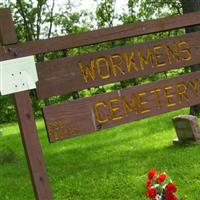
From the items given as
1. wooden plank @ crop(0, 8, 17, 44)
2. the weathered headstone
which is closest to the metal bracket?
wooden plank @ crop(0, 8, 17, 44)

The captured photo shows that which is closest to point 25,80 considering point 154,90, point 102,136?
point 154,90

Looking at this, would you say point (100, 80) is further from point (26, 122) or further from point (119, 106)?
point (26, 122)

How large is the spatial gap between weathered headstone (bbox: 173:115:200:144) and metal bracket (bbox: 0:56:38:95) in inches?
265

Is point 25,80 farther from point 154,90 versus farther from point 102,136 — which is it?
point 102,136

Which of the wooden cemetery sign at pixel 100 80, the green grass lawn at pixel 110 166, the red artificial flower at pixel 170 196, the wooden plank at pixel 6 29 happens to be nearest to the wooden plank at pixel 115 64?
the wooden cemetery sign at pixel 100 80

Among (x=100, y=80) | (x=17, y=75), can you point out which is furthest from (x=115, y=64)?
(x=17, y=75)

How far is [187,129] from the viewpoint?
11.2 metres

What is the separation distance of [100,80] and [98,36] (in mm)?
419

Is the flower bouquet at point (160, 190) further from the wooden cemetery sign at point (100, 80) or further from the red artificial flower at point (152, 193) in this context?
the wooden cemetery sign at point (100, 80)

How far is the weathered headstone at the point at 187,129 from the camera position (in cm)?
1119

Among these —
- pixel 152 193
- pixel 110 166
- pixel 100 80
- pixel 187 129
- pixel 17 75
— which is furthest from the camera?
pixel 187 129

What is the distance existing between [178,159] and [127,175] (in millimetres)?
1137

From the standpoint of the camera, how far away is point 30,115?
16.3 ft

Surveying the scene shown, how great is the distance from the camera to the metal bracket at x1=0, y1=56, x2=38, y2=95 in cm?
484
